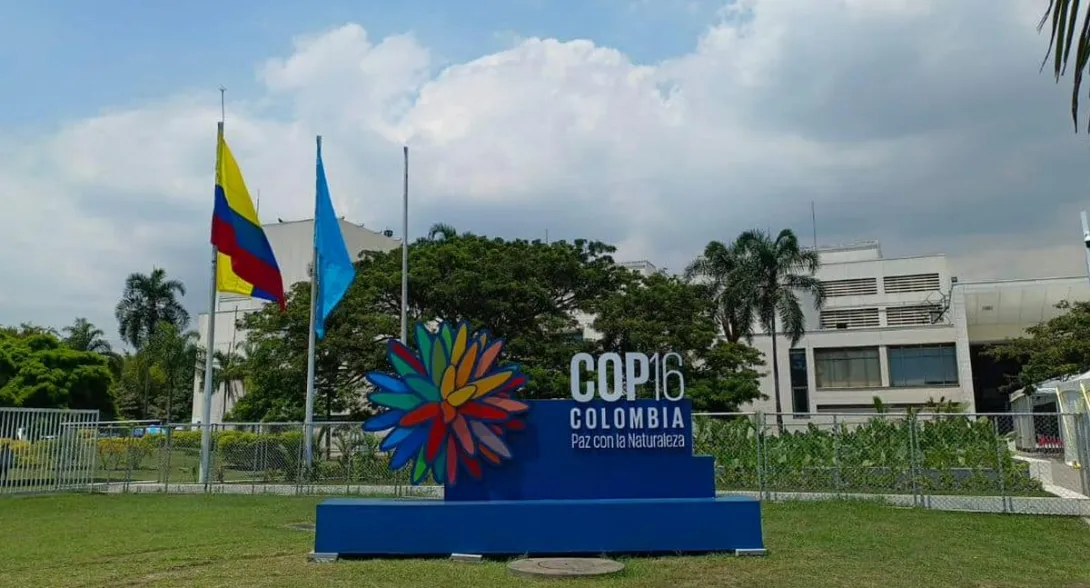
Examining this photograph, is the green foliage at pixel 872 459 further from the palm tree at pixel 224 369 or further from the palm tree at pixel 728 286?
the palm tree at pixel 224 369

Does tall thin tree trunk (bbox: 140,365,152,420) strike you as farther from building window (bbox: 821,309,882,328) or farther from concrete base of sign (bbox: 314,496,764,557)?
concrete base of sign (bbox: 314,496,764,557)

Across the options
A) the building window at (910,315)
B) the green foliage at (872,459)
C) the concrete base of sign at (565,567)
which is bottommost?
the concrete base of sign at (565,567)

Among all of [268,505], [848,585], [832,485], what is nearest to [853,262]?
[832,485]

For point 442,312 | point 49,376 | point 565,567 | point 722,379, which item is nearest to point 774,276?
point 722,379

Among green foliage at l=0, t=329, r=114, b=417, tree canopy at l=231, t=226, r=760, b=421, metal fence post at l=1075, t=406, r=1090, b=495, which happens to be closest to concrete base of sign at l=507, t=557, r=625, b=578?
metal fence post at l=1075, t=406, r=1090, b=495

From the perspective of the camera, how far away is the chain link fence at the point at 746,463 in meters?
19.0

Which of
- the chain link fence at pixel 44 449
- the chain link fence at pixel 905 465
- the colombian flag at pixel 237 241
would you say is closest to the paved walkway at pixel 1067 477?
the chain link fence at pixel 905 465

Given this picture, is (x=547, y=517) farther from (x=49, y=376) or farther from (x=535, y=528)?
(x=49, y=376)

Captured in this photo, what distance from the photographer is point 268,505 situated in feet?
62.0

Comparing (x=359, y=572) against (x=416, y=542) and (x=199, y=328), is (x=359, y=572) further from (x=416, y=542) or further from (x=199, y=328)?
(x=199, y=328)

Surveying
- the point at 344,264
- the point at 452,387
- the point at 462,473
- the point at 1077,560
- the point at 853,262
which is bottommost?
the point at 1077,560

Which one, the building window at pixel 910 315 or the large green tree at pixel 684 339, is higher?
the building window at pixel 910 315

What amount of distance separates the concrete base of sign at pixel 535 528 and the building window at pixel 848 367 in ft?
150

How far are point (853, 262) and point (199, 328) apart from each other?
51434 mm
